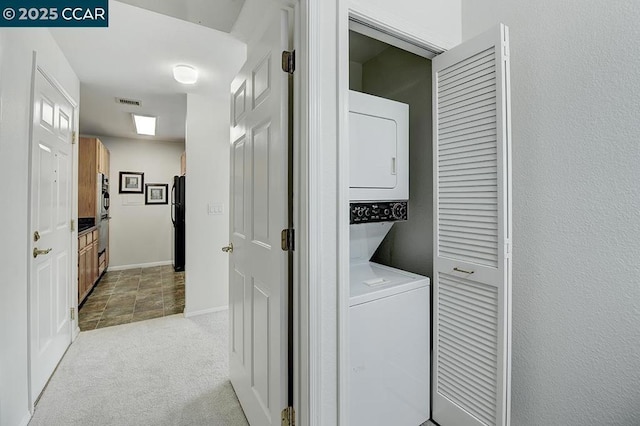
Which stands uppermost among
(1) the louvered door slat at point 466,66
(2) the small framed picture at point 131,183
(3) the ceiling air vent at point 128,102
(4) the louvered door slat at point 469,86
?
(3) the ceiling air vent at point 128,102

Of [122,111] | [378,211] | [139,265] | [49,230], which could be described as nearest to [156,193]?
[139,265]

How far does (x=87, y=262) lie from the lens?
3.76m

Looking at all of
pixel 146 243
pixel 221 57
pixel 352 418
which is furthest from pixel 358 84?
pixel 146 243

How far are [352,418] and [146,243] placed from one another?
5.50 meters

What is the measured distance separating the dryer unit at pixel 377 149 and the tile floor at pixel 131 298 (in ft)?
9.49

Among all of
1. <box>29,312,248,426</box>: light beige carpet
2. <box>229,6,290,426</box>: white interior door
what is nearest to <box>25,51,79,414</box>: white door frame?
<box>29,312,248,426</box>: light beige carpet

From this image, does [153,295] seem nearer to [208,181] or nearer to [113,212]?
[208,181]

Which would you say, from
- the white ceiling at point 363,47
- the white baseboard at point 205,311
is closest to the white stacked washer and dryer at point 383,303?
the white ceiling at point 363,47

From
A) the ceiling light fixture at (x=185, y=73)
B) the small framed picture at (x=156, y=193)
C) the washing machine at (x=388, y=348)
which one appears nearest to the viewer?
the washing machine at (x=388, y=348)

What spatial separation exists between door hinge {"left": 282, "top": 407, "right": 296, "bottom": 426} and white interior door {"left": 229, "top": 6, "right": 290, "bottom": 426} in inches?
0.9

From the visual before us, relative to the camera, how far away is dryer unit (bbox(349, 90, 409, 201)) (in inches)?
61.2

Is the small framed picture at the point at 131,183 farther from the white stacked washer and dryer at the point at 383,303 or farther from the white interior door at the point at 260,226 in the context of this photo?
the white stacked washer and dryer at the point at 383,303

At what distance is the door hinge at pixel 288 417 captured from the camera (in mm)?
1268

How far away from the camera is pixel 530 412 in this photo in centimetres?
143
